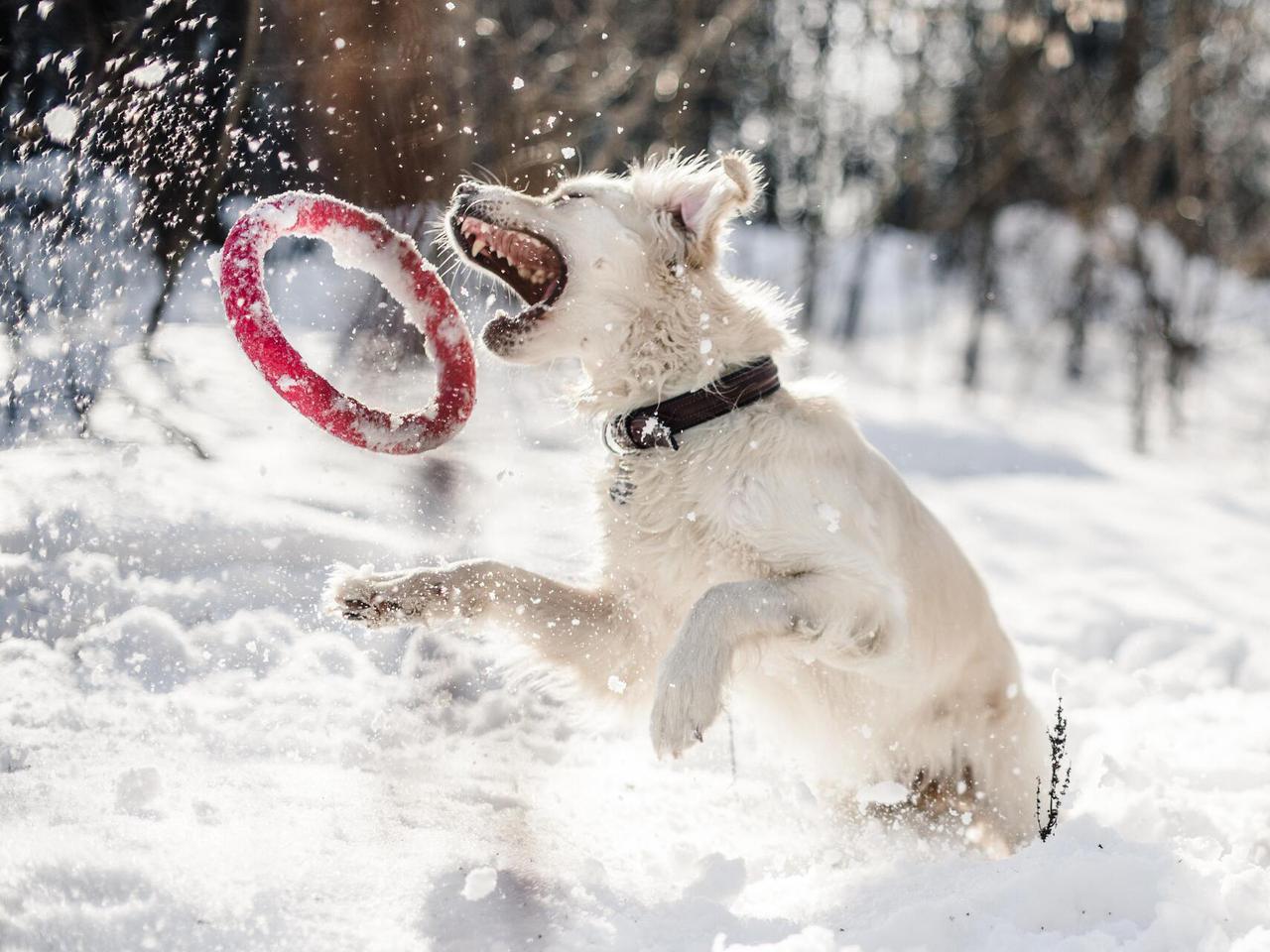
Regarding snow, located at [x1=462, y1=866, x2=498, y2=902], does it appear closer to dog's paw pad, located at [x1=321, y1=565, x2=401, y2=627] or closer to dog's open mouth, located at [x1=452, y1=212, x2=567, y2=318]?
dog's paw pad, located at [x1=321, y1=565, x2=401, y2=627]

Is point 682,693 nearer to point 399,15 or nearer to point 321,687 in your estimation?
point 321,687

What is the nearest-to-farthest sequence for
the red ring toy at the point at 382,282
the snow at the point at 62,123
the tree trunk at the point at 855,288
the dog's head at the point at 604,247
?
the dog's head at the point at 604,247, the red ring toy at the point at 382,282, the snow at the point at 62,123, the tree trunk at the point at 855,288

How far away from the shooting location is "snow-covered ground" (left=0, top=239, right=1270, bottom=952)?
2395mm

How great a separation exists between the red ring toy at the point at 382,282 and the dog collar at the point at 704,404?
0.70m

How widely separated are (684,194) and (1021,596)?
11.7 feet

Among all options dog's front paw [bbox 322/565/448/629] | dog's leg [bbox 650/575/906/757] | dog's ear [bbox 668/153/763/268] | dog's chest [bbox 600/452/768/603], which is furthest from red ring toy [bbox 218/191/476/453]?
dog's leg [bbox 650/575/906/757]

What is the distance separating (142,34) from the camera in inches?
171

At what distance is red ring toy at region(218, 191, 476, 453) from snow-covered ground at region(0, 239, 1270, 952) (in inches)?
20.8

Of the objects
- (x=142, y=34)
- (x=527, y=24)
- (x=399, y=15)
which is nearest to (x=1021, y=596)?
(x=399, y=15)

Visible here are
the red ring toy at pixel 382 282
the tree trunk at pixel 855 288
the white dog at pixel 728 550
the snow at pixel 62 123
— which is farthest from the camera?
the tree trunk at pixel 855 288

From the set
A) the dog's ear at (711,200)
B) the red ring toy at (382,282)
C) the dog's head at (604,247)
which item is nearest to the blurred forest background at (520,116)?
the red ring toy at (382,282)

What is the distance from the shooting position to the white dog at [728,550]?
319 cm

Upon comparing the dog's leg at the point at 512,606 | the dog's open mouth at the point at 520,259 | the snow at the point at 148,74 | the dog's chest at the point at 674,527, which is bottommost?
the dog's leg at the point at 512,606

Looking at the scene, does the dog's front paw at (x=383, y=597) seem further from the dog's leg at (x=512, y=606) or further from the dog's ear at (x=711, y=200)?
the dog's ear at (x=711, y=200)
